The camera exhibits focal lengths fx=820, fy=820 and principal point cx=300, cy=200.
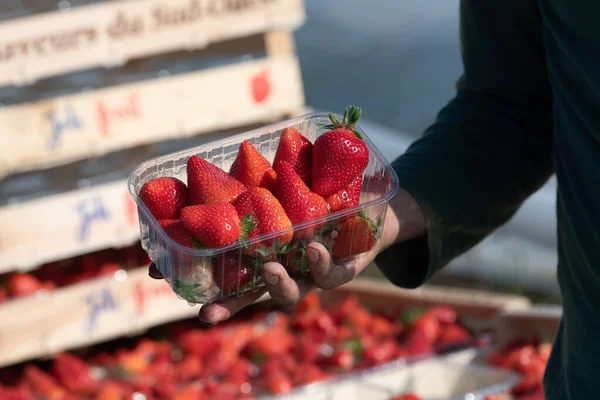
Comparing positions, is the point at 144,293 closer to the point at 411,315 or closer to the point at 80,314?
the point at 80,314

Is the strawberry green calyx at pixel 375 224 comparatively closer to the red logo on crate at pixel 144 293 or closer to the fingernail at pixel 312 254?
the fingernail at pixel 312 254

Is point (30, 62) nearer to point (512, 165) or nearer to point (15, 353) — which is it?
point (15, 353)

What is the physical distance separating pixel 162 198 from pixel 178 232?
6 centimetres

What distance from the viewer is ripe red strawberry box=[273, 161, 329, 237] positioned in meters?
0.92

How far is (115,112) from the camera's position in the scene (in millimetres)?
2207

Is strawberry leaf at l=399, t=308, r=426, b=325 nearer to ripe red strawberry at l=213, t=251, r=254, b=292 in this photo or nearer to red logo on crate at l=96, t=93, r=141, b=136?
red logo on crate at l=96, t=93, r=141, b=136

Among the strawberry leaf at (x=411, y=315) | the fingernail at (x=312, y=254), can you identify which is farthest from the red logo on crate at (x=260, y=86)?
the fingernail at (x=312, y=254)

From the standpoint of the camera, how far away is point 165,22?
2.23 m

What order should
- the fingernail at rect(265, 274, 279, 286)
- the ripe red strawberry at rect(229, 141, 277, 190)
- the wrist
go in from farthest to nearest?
the wrist → the ripe red strawberry at rect(229, 141, 277, 190) → the fingernail at rect(265, 274, 279, 286)

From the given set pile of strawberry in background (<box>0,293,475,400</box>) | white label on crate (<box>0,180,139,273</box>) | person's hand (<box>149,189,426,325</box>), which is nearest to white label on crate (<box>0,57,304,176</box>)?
white label on crate (<box>0,180,139,273</box>)

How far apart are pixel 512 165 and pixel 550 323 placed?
3.89ft

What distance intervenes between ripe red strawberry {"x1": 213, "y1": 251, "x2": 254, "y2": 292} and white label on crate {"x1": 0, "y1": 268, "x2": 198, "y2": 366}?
1.42m

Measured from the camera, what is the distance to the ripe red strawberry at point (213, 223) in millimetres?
885

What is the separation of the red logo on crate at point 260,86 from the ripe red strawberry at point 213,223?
144 centimetres
